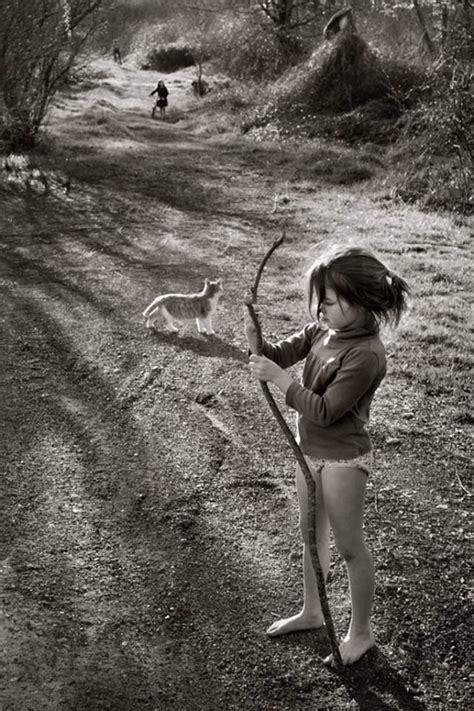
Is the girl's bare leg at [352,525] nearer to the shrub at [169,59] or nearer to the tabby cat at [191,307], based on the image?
the tabby cat at [191,307]

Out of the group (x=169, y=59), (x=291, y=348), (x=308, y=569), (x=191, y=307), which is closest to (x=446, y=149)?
(x=191, y=307)

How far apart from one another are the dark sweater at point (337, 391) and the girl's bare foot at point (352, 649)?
2.99 ft

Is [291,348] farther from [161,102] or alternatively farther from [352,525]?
[161,102]

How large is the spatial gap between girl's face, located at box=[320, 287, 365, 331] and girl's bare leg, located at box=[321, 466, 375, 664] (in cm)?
52

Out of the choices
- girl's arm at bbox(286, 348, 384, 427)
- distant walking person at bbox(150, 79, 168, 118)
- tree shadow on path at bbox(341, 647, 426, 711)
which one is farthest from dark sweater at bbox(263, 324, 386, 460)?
distant walking person at bbox(150, 79, 168, 118)

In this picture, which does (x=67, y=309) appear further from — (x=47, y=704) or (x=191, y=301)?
(x=47, y=704)

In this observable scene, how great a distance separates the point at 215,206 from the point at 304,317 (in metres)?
5.49

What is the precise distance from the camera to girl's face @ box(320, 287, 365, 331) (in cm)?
279

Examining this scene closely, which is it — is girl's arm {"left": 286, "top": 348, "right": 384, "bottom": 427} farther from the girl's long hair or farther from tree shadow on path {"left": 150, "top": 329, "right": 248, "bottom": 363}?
tree shadow on path {"left": 150, "top": 329, "right": 248, "bottom": 363}

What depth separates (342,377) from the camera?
9.03ft

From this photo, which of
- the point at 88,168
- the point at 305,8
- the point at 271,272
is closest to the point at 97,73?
the point at 305,8

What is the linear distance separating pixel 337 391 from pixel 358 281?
15.3 inches

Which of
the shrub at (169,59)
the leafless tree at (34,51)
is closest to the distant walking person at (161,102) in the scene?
the leafless tree at (34,51)

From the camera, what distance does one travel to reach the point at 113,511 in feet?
14.8
